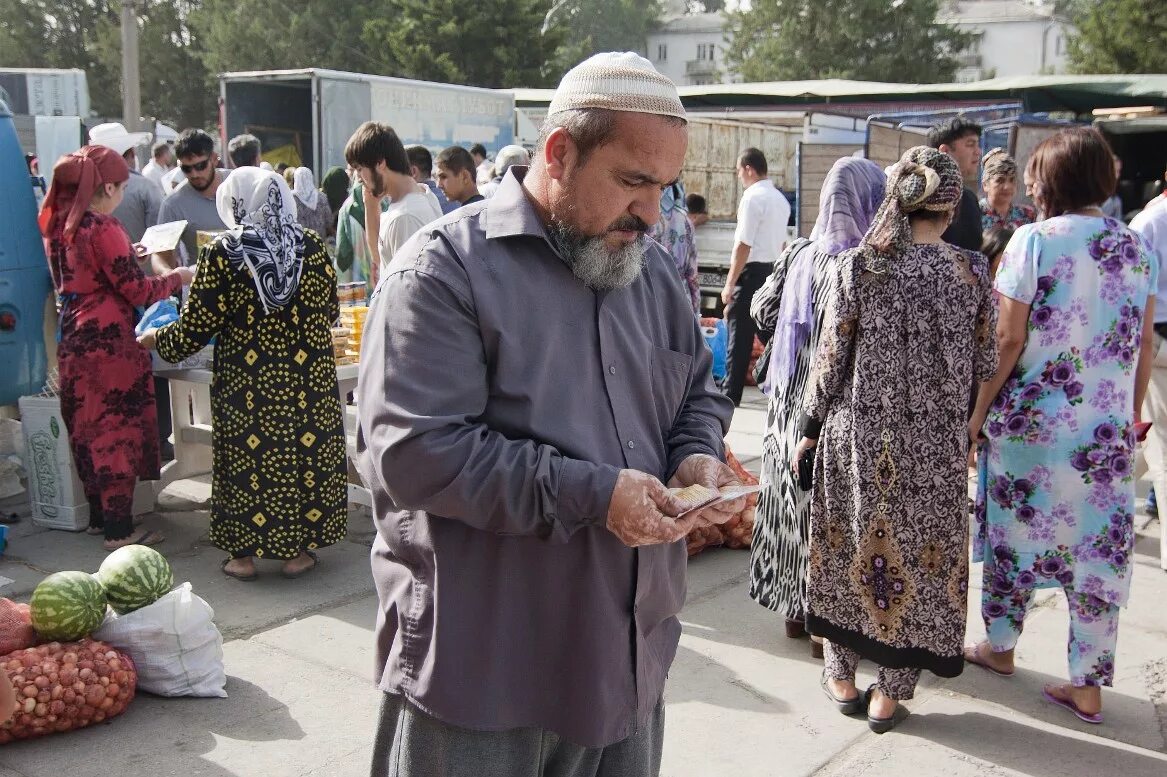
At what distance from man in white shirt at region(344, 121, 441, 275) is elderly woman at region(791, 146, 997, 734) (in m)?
2.79

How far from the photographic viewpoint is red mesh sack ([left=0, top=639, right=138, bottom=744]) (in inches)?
131

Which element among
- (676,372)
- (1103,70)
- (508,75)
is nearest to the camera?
(676,372)

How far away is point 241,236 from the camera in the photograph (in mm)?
4414

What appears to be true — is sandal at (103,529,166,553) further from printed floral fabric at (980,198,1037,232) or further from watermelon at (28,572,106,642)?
printed floral fabric at (980,198,1037,232)

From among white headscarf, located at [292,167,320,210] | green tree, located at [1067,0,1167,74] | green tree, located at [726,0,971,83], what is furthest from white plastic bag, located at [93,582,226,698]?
green tree, located at [726,0,971,83]

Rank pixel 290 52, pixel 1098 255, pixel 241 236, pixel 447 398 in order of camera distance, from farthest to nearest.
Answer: pixel 290 52
pixel 241 236
pixel 1098 255
pixel 447 398

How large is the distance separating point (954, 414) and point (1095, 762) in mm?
1227

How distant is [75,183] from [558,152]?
3.99m

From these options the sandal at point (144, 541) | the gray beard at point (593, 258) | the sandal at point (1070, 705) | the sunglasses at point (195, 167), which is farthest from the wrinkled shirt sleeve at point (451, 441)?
the sunglasses at point (195, 167)

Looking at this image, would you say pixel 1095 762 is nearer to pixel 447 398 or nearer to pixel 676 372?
pixel 676 372

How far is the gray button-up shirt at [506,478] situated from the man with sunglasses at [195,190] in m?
5.48

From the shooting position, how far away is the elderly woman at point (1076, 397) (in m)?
3.71

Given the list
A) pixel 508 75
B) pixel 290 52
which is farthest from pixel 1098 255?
pixel 290 52

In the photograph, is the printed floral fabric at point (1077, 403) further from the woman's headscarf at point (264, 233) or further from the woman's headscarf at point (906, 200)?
the woman's headscarf at point (264, 233)
